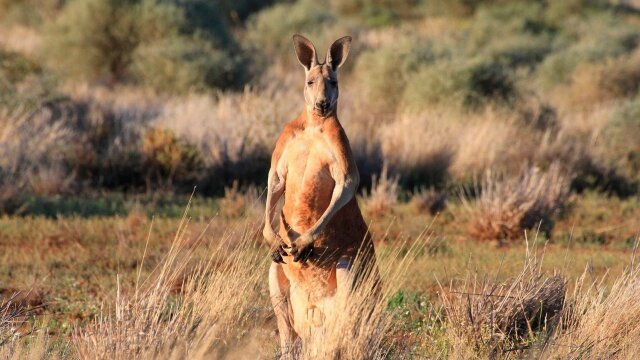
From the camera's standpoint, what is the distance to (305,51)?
5582 millimetres

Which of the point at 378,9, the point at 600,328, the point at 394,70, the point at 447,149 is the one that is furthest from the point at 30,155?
the point at 378,9

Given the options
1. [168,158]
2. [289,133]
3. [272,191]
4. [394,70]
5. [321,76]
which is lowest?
[168,158]

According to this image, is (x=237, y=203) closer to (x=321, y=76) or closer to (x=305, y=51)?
(x=305, y=51)

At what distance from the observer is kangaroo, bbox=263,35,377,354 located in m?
5.26

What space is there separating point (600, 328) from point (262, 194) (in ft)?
7.01

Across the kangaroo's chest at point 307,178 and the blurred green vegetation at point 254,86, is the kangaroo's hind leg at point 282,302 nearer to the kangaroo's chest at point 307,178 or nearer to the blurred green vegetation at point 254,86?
the kangaroo's chest at point 307,178

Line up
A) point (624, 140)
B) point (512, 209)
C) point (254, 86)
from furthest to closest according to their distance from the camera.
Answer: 1. point (624, 140)
2. point (254, 86)
3. point (512, 209)

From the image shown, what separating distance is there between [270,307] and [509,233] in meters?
6.15

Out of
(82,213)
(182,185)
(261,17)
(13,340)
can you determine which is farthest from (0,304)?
(261,17)

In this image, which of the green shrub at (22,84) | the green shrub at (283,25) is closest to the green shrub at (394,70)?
the green shrub at (22,84)

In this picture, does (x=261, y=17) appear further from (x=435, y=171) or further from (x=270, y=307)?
(x=270, y=307)

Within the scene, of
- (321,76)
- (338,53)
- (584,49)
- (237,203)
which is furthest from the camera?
(584,49)

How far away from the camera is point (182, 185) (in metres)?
13.6

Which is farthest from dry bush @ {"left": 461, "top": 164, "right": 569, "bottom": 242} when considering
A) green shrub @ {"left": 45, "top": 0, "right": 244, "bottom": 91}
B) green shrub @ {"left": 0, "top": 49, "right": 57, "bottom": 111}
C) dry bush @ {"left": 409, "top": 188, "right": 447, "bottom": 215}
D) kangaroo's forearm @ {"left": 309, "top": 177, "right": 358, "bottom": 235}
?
green shrub @ {"left": 45, "top": 0, "right": 244, "bottom": 91}
